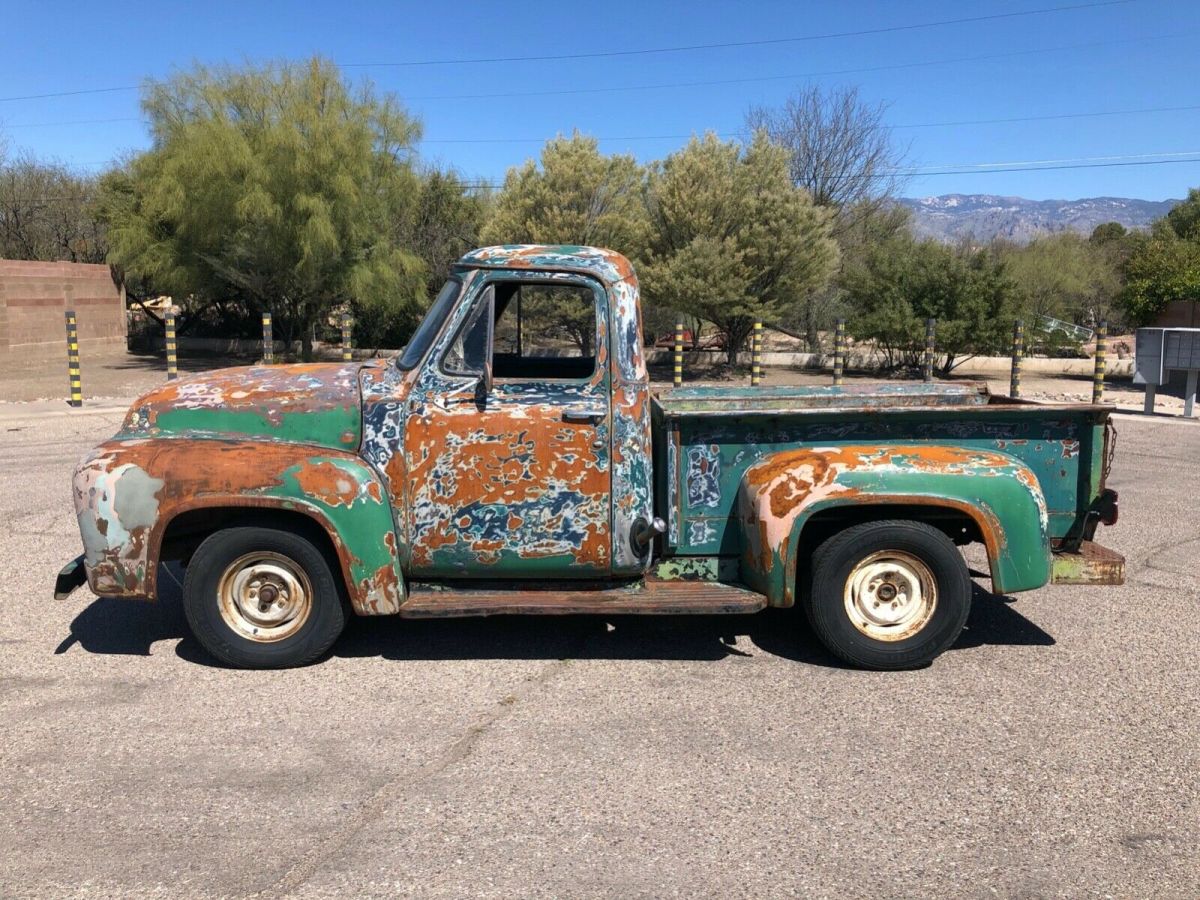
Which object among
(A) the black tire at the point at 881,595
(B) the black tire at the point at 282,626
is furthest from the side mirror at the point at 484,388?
(A) the black tire at the point at 881,595

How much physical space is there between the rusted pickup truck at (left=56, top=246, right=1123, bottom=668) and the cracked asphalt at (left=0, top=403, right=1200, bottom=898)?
0.41m

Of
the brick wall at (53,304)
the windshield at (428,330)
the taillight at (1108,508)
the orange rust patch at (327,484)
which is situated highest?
the brick wall at (53,304)

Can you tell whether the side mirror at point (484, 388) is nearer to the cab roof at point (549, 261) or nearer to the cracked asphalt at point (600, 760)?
the cab roof at point (549, 261)

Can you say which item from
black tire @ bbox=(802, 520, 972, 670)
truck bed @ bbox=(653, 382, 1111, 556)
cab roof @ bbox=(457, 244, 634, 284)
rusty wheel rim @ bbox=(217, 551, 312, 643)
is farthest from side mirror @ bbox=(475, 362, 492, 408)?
black tire @ bbox=(802, 520, 972, 670)

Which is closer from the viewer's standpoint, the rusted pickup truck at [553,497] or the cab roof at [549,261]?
the rusted pickup truck at [553,497]

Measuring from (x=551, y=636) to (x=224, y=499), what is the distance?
191cm

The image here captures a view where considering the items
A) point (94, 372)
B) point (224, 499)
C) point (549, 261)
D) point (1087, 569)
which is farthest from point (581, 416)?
point (94, 372)

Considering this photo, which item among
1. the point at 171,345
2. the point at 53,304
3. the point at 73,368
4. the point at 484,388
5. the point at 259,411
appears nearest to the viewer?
the point at 484,388

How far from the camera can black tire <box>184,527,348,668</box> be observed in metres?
4.87

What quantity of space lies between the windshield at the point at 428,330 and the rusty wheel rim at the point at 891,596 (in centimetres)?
237

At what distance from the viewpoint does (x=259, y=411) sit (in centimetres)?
497

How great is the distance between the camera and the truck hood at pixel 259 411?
16.1ft

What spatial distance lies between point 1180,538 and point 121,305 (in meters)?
33.5

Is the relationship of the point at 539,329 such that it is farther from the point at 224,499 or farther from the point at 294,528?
the point at 224,499
